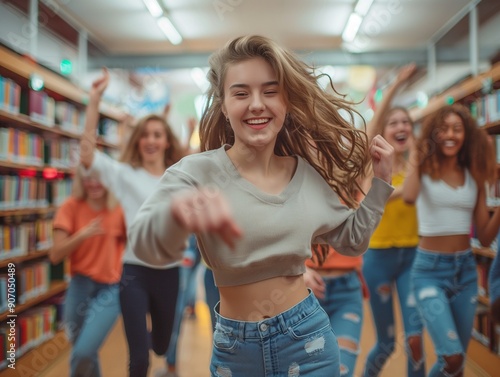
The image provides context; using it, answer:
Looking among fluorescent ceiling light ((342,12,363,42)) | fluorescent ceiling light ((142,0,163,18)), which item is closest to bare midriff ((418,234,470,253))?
fluorescent ceiling light ((342,12,363,42))

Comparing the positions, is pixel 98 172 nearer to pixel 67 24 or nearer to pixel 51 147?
pixel 67 24

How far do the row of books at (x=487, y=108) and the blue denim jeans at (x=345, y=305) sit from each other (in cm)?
111

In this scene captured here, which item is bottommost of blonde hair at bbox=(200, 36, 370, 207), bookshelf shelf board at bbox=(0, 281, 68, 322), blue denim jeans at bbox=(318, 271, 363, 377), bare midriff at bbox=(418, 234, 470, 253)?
bookshelf shelf board at bbox=(0, 281, 68, 322)

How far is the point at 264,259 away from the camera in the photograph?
101 cm

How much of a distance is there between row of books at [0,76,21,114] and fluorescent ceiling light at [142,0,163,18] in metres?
0.98

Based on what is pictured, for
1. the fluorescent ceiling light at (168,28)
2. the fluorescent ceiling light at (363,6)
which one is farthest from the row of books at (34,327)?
the fluorescent ceiling light at (363,6)

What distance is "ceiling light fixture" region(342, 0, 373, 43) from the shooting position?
2.50 meters

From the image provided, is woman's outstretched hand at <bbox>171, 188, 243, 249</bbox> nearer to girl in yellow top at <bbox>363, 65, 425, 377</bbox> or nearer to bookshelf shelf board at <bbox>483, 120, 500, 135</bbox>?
girl in yellow top at <bbox>363, 65, 425, 377</bbox>

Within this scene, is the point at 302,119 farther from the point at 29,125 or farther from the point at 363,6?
the point at 29,125

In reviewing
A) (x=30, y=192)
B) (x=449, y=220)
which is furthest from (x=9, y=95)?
(x=449, y=220)

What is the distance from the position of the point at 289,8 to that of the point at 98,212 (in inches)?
55.5

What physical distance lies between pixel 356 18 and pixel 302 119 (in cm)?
179

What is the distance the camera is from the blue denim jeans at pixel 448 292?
1869 mm

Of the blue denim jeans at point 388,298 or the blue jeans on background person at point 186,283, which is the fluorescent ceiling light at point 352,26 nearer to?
the blue denim jeans at point 388,298
